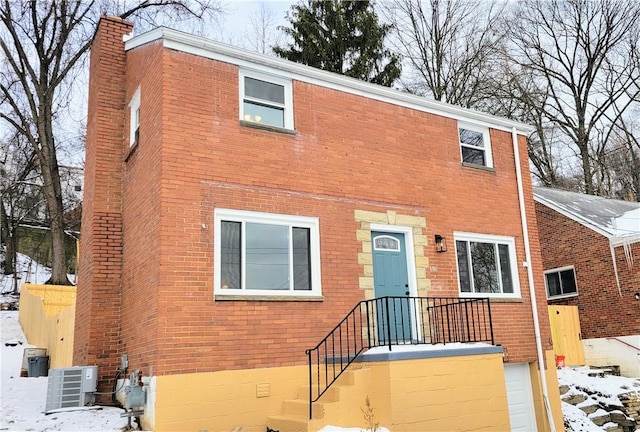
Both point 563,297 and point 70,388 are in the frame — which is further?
point 563,297

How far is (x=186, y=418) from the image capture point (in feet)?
25.8

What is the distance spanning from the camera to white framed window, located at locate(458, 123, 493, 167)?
12875 millimetres

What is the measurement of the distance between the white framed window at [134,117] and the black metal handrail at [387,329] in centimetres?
520

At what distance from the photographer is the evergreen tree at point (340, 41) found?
2356 cm

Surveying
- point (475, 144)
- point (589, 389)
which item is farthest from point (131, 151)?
point (589, 389)

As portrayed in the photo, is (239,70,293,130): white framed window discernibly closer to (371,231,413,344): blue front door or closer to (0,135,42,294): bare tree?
(371,231,413,344): blue front door

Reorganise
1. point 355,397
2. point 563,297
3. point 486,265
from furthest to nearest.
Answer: point 563,297 < point 486,265 < point 355,397

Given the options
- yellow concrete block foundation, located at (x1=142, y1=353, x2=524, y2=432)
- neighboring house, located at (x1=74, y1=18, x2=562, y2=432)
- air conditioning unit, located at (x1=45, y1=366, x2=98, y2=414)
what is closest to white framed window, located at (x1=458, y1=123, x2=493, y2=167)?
neighboring house, located at (x1=74, y1=18, x2=562, y2=432)

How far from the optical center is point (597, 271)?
17.4 meters

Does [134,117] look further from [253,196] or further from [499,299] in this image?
[499,299]

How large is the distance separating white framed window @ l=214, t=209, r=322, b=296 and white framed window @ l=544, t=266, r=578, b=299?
11.9 meters

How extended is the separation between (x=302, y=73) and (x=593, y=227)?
471 inches

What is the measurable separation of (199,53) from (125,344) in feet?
17.0

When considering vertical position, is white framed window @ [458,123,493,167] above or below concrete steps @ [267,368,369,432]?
above
